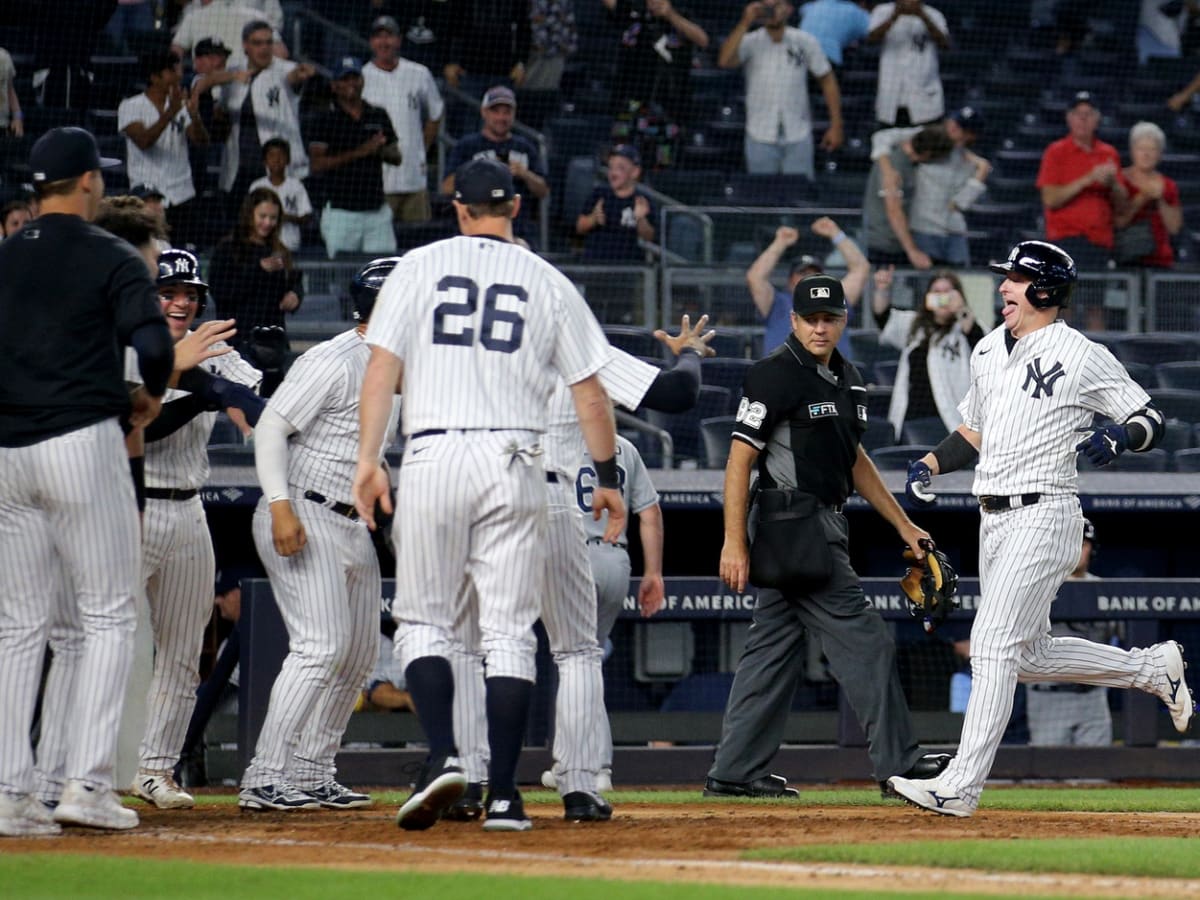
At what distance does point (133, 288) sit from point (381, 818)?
1.72 metres

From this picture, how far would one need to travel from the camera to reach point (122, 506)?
15.4 ft

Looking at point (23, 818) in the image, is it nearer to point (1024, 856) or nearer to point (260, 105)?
point (1024, 856)

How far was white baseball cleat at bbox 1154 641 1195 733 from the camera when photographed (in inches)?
235

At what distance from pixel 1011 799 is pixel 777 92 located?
6.92 metres

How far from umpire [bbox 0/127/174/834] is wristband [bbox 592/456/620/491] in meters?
1.11

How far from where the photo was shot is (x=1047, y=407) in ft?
18.1

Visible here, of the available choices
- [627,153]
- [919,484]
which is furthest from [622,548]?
[627,153]

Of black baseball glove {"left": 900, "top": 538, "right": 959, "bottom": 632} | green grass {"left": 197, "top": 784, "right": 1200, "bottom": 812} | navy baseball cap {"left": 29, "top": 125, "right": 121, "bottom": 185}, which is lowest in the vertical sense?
green grass {"left": 197, "top": 784, "right": 1200, "bottom": 812}

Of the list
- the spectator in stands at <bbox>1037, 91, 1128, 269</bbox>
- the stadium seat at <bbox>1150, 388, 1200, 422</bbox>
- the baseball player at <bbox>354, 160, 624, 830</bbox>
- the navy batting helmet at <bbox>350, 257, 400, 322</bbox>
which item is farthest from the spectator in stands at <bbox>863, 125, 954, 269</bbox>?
the baseball player at <bbox>354, 160, 624, 830</bbox>

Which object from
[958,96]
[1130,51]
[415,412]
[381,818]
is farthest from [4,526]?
[1130,51]

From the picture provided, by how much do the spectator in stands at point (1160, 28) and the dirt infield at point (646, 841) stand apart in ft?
36.7

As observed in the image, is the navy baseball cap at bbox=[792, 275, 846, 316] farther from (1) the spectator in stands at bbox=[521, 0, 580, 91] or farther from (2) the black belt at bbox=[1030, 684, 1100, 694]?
(1) the spectator in stands at bbox=[521, 0, 580, 91]

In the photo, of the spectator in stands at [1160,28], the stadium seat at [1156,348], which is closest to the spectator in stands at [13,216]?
the stadium seat at [1156,348]

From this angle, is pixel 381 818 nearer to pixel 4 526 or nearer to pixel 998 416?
pixel 4 526
